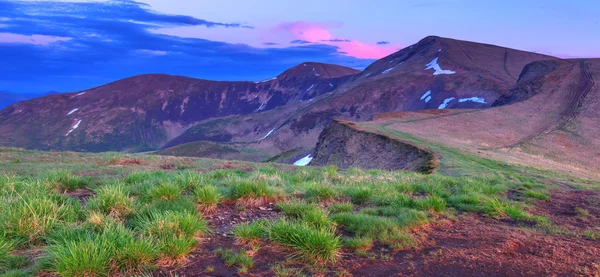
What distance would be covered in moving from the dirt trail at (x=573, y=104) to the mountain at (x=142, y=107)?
103274 millimetres

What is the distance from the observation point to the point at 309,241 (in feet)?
15.3

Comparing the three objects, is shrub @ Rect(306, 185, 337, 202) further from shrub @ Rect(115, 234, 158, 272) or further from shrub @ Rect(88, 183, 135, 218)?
shrub @ Rect(115, 234, 158, 272)

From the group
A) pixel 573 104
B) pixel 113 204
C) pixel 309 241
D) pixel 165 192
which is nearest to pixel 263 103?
pixel 573 104

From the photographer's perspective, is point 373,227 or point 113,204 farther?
point 113,204

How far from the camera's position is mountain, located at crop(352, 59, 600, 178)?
2891cm

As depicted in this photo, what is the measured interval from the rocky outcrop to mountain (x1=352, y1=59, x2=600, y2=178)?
2708 millimetres

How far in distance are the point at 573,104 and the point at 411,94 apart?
47.2 m

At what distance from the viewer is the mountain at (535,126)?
28.9m

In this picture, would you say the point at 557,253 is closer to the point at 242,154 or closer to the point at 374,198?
the point at 374,198

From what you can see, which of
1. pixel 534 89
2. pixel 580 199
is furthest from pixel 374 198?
pixel 534 89

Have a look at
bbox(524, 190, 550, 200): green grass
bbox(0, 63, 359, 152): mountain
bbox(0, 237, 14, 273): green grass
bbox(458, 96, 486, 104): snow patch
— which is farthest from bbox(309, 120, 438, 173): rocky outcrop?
bbox(0, 63, 359, 152): mountain

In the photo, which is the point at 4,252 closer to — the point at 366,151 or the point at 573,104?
the point at 366,151

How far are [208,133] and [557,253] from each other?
134 meters

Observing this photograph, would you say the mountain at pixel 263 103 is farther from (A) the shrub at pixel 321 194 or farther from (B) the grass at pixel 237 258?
(B) the grass at pixel 237 258
